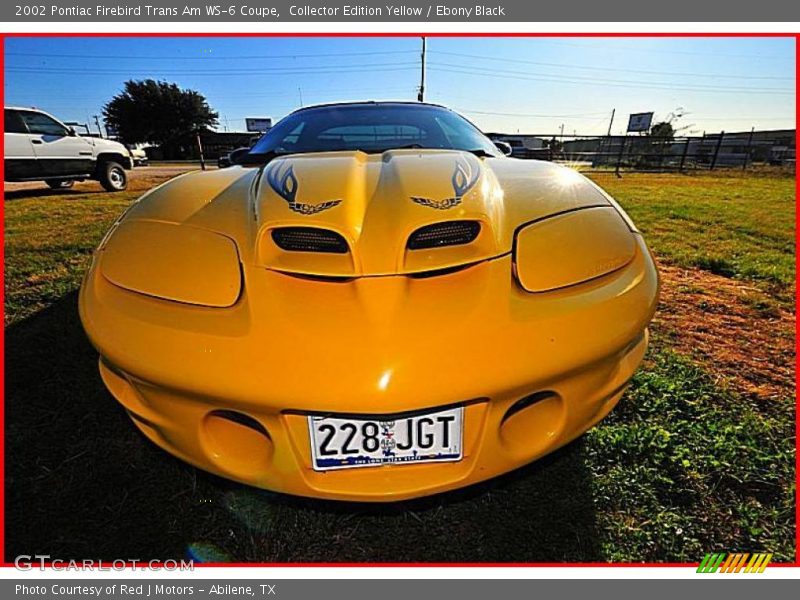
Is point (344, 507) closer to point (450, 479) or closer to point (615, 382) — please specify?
point (450, 479)

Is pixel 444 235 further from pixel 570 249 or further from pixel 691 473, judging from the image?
pixel 691 473

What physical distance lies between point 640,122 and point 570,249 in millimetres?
32520

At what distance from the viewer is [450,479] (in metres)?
1.04

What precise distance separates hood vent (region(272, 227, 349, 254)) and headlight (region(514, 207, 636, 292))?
0.45 m

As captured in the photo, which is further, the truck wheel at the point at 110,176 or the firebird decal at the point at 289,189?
the truck wheel at the point at 110,176

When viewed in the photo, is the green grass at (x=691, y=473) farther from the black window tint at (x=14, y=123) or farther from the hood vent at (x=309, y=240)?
the black window tint at (x=14, y=123)

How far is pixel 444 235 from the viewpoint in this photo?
115 centimetres

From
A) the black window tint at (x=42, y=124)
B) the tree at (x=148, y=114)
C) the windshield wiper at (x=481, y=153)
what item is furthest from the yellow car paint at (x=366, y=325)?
the tree at (x=148, y=114)

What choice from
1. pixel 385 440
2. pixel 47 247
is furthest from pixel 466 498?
pixel 47 247

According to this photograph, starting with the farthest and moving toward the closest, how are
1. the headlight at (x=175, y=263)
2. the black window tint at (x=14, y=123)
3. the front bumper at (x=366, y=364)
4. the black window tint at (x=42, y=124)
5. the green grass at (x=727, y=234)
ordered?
1. the black window tint at (x=42, y=124)
2. the black window tint at (x=14, y=123)
3. the green grass at (x=727, y=234)
4. the headlight at (x=175, y=263)
5. the front bumper at (x=366, y=364)

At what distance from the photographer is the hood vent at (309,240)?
3.67 ft

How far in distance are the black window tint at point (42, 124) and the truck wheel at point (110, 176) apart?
0.86 m

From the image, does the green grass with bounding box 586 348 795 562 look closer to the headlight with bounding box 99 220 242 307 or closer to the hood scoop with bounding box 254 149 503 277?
the hood scoop with bounding box 254 149 503 277
